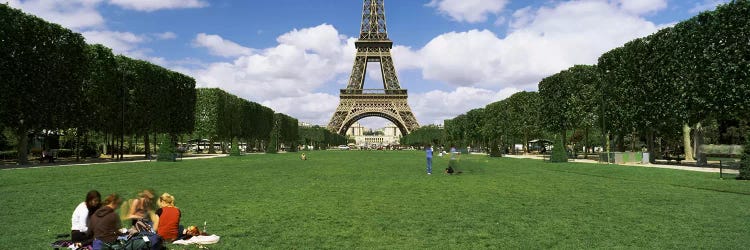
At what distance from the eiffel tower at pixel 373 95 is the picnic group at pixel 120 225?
10646 cm

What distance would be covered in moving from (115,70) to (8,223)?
3912 cm

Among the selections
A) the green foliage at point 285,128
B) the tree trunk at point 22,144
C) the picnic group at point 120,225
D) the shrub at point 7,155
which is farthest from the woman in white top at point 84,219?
the green foliage at point 285,128

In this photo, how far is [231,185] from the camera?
21375mm

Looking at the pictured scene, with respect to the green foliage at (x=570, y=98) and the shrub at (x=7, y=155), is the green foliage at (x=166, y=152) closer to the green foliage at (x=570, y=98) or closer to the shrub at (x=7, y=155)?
the shrub at (x=7, y=155)

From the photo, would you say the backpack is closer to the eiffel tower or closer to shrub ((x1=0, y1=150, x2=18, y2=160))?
shrub ((x1=0, y1=150, x2=18, y2=160))

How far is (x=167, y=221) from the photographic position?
8930mm

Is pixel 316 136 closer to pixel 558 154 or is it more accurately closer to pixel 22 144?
pixel 558 154

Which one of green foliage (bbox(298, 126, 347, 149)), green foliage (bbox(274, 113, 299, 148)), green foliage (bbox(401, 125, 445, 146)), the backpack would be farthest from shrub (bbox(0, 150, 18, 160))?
green foliage (bbox(298, 126, 347, 149))

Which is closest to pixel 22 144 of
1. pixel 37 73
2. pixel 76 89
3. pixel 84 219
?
pixel 76 89

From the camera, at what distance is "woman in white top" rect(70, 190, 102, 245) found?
824 centimetres

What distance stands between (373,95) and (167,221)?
110579 mm

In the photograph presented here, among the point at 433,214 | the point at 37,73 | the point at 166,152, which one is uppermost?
the point at 37,73

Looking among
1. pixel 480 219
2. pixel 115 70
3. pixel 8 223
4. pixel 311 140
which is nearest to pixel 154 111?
pixel 115 70

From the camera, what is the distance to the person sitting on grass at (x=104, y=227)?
305 inches
